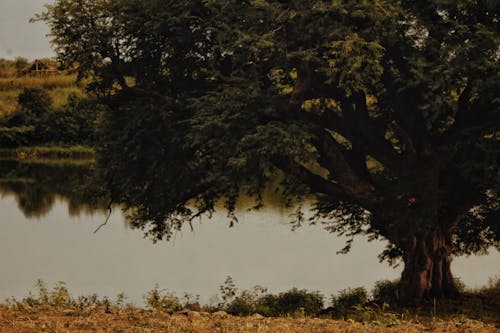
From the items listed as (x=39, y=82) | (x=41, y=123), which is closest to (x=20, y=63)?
(x=39, y=82)

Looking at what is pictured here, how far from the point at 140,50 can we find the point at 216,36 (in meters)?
3.10

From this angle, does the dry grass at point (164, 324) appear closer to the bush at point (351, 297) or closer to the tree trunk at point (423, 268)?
the tree trunk at point (423, 268)

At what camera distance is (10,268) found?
30156 mm

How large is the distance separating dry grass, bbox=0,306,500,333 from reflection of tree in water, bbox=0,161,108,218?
2412 cm

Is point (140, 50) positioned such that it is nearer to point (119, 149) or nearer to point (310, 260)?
point (119, 149)

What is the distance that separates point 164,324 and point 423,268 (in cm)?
881

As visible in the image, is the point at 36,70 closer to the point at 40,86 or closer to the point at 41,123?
the point at 40,86

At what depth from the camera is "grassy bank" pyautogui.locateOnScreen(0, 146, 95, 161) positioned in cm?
7256

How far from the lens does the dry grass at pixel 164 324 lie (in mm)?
11852

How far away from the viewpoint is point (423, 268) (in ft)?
61.5

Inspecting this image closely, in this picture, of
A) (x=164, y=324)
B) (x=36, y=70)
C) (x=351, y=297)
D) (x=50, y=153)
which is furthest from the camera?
(x=36, y=70)

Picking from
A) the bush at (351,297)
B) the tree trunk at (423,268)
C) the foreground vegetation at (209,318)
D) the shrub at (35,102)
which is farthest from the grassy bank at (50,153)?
the tree trunk at (423,268)

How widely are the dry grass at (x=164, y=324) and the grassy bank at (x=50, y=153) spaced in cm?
5987

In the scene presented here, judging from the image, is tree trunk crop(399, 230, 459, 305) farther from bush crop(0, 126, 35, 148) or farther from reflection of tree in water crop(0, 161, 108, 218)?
bush crop(0, 126, 35, 148)
